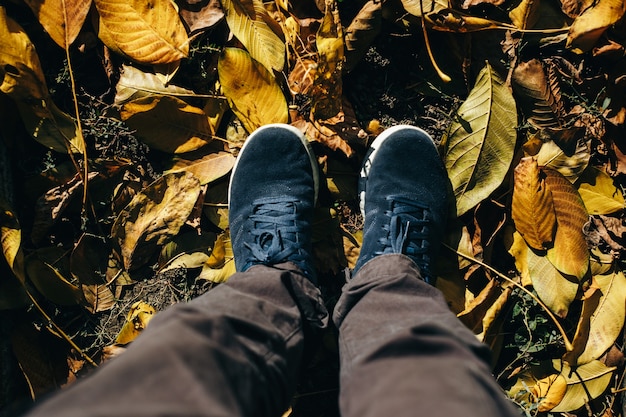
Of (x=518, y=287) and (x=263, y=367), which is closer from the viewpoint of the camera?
(x=263, y=367)

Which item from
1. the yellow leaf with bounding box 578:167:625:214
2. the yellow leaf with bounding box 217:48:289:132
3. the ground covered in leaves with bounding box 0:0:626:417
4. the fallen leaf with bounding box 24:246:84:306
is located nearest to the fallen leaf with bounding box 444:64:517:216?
the ground covered in leaves with bounding box 0:0:626:417

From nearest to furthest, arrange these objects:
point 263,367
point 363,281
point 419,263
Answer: point 263,367 → point 363,281 → point 419,263

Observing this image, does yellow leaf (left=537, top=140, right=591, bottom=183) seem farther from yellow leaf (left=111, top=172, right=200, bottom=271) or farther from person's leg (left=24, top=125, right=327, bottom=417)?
yellow leaf (left=111, top=172, right=200, bottom=271)

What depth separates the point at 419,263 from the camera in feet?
4.31

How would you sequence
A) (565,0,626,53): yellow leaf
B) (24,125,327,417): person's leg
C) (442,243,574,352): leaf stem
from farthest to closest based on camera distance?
(442,243,574,352): leaf stem < (565,0,626,53): yellow leaf < (24,125,327,417): person's leg

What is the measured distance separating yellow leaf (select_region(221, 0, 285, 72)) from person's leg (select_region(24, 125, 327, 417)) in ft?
0.60

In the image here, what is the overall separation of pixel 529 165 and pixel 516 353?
524mm

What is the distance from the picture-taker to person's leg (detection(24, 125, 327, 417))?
69 cm

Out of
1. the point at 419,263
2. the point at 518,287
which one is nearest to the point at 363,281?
the point at 419,263

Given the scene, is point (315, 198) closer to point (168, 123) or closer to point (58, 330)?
point (168, 123)

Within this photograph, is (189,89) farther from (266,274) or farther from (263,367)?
(263,367)

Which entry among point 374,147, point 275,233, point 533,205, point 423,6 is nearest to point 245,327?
point 275,233

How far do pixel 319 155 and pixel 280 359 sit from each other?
604 millimetres

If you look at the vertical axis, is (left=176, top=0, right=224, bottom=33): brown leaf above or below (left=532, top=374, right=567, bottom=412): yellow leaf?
above
